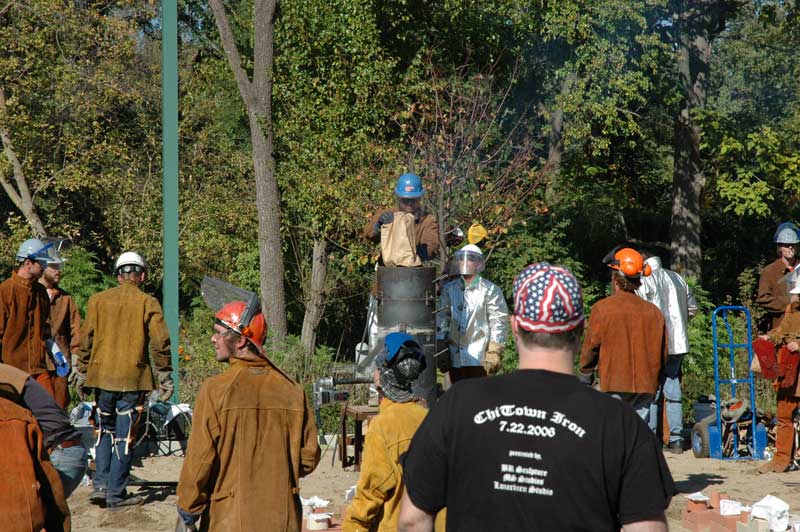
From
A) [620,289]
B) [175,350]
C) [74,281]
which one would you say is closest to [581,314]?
[620,289]

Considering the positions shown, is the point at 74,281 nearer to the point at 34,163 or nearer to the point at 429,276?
the point at 34,163

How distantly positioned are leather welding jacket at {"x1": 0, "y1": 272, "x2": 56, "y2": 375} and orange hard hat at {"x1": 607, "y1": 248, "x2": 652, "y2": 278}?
4.36 metres

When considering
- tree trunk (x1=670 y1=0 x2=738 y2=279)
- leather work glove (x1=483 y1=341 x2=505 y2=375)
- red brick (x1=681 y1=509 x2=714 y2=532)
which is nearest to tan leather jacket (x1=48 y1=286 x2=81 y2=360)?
leather work glove (x1=483 y1=341 x2=505 y2=375)

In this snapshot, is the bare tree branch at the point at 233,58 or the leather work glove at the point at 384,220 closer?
the leather work glove at the point at 384,220

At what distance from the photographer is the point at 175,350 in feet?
41.2

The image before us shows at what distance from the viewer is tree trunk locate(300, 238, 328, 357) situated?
1883 centimetres

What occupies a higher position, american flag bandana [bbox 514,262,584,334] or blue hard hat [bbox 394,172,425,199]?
blue hard hat [bbox 394,172,425,199]

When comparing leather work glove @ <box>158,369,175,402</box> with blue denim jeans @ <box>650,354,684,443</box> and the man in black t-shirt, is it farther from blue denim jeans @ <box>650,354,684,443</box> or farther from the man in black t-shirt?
the man in black t-shirt

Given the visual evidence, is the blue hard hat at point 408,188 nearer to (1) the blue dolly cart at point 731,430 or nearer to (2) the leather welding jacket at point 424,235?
(2) the leather welding jacket at point 424,235

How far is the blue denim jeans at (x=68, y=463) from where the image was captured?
154 inches

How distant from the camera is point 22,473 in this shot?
3.55 meters

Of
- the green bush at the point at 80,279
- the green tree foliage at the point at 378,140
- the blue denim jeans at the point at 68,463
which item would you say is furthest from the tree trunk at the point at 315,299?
the blue denim jeans at the point at 68,463

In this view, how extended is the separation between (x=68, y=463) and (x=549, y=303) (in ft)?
6.49

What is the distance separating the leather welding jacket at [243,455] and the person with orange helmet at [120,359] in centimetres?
404
